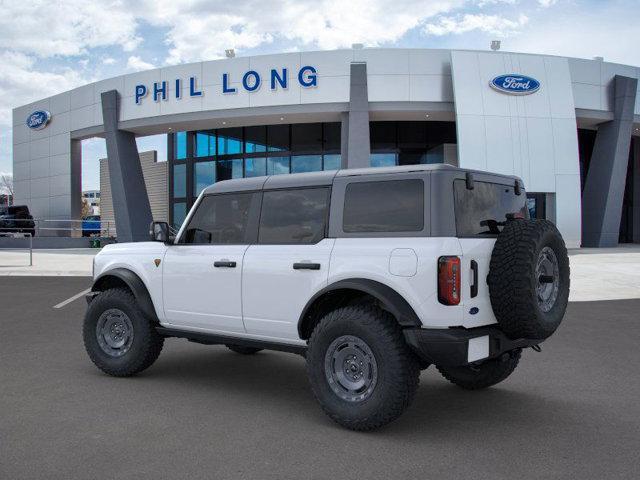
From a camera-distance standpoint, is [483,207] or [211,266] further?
[211,266]

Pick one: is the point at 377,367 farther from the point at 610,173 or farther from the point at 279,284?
the point at 610,173

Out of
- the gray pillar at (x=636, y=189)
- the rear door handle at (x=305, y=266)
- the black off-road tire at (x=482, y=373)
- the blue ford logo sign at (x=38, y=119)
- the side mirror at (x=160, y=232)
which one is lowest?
the black off-road tire at (x=482, y=373)

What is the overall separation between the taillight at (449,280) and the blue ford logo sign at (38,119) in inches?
1446

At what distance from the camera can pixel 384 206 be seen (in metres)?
4.46

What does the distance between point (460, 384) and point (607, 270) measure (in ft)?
44.7

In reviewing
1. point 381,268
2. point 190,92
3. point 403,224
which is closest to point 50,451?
point 381,268

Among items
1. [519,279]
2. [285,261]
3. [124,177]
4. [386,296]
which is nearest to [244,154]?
[124,177]

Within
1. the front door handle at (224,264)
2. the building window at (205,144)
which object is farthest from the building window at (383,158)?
the front door handle at (224,264)

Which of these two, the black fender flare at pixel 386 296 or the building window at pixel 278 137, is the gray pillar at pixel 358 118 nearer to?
the building window at pixel 278 137

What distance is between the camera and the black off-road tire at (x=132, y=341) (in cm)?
575

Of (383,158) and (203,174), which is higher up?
(383,158)

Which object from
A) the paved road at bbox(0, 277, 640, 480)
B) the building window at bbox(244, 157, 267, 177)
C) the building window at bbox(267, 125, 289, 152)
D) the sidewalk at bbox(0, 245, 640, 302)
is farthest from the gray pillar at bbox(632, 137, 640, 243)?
the paved road at bbox(0, 277, 640, 480)

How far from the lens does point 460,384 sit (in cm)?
537

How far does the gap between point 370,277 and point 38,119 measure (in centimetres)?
3726
